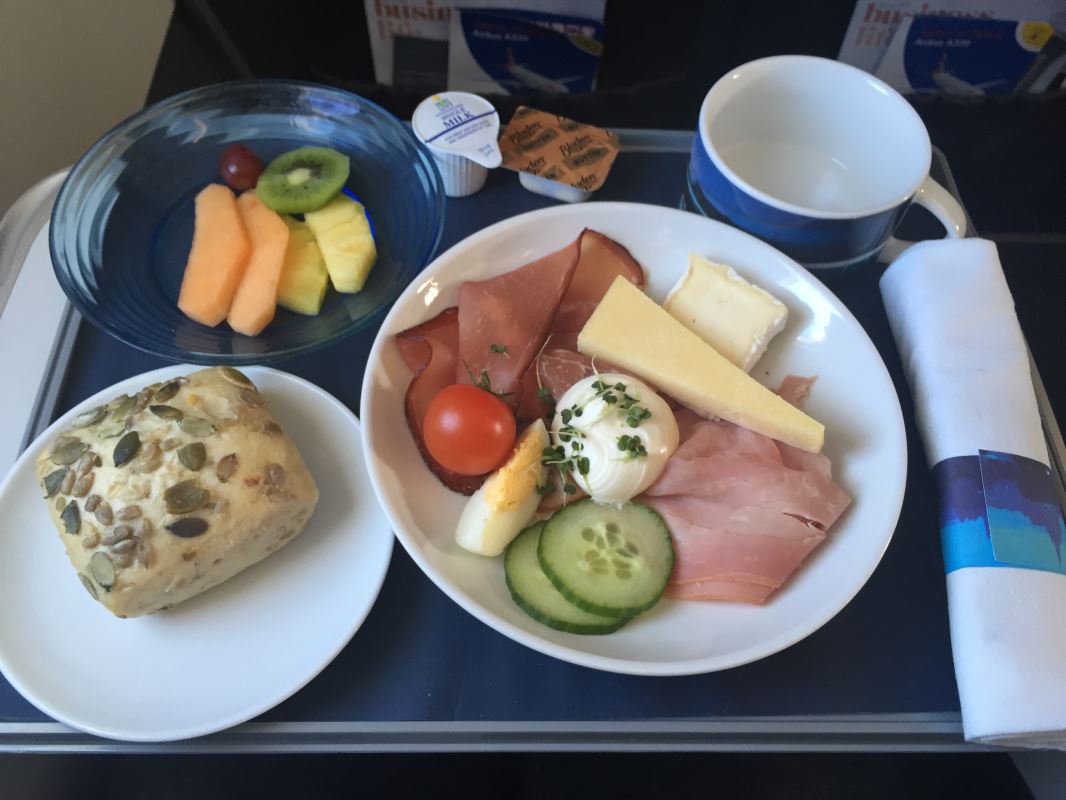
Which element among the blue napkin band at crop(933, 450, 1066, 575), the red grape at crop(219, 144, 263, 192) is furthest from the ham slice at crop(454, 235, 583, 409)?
the blue napkin band at crop(933, 450, 1066, 575)

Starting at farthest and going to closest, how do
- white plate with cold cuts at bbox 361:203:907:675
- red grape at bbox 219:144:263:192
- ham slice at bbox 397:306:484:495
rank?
red grape at bbox 219:144:263:192 → ham slice at bbox 397:306:484:495 → white plate with cold cuts at bbox 361:203:907:675

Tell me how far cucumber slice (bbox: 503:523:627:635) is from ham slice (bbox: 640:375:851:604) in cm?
10

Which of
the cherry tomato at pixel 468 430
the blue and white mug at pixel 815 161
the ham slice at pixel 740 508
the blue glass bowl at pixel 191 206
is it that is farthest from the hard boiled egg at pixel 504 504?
the blue and white mug at pixel 815 161

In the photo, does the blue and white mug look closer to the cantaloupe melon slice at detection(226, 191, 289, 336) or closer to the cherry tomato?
the cherry tomato

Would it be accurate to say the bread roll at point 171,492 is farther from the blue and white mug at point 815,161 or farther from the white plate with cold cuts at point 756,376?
the blue and white mug at point 815,161

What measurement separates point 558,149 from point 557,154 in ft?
0.04

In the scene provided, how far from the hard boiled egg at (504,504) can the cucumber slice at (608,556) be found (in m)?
0.03

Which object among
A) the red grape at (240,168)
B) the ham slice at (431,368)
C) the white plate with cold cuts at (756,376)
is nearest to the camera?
the white plate with cold cuts at (756,376)

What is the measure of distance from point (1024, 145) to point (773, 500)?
1.17 m

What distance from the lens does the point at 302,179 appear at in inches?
42.6

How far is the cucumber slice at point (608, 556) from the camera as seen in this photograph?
0.76 meters

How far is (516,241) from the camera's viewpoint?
3.20 ft

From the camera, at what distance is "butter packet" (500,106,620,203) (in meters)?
1.13

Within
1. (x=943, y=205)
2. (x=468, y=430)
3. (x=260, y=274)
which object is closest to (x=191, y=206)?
(x=260, y=274)
